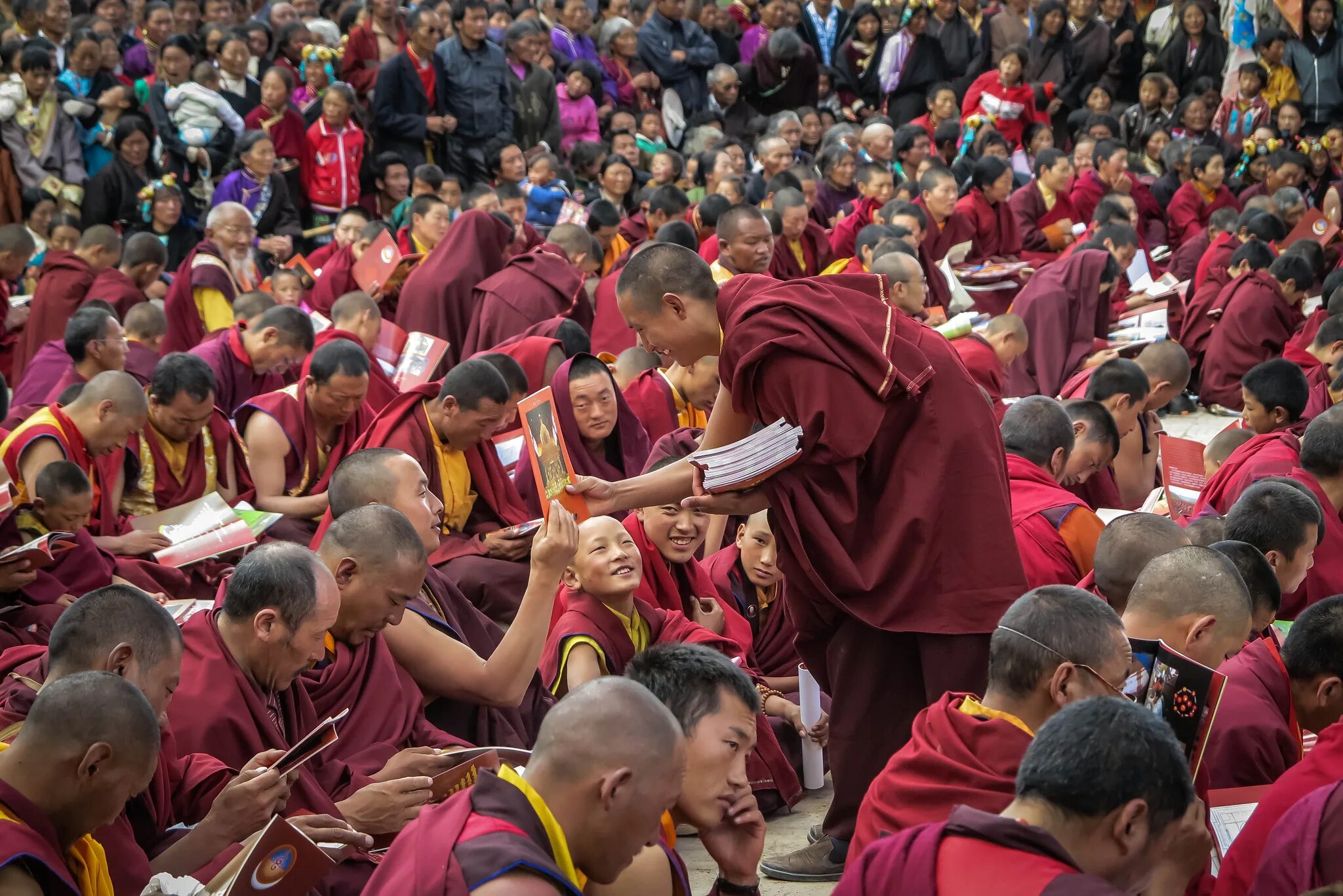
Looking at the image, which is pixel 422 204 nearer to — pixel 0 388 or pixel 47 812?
pixel 0 388

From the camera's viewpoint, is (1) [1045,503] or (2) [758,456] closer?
(2) [758,456]

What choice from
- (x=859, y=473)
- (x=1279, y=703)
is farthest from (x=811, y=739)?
(x=1279, y=703)

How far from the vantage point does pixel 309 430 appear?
6.04 meters

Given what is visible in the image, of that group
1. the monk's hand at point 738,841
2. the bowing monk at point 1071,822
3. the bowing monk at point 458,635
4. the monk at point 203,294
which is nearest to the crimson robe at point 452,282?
the monk at point 203,294

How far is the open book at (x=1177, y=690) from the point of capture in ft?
9.20

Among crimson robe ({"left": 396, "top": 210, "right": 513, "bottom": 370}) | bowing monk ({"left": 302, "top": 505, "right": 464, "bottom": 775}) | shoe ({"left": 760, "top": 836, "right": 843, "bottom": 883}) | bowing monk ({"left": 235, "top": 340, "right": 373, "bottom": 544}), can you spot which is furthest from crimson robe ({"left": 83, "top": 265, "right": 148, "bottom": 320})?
shoe ({"left": 760, "top": 836, "right": 843, "bottom": 883})

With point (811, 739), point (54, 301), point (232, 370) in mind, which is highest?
point (232, 370)

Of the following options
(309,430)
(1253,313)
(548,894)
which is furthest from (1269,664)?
(1253,313)

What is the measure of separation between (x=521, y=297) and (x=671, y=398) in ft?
5.91

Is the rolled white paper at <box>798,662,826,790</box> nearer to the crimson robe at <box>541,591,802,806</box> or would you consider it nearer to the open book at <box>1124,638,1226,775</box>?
the crimson robe at <box>541,591,802,806</box>

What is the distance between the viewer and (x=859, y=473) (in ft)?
11.5

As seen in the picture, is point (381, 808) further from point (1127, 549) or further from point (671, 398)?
point (671, 398)

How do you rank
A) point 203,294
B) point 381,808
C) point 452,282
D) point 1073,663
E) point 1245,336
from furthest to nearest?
1. point 1245,336
2. point 452,282
3. point 203,294
4. point 381,808
5. point 1073,663

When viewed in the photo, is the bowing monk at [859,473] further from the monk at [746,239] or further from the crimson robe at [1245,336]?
the crimson robe at [1245,336]
